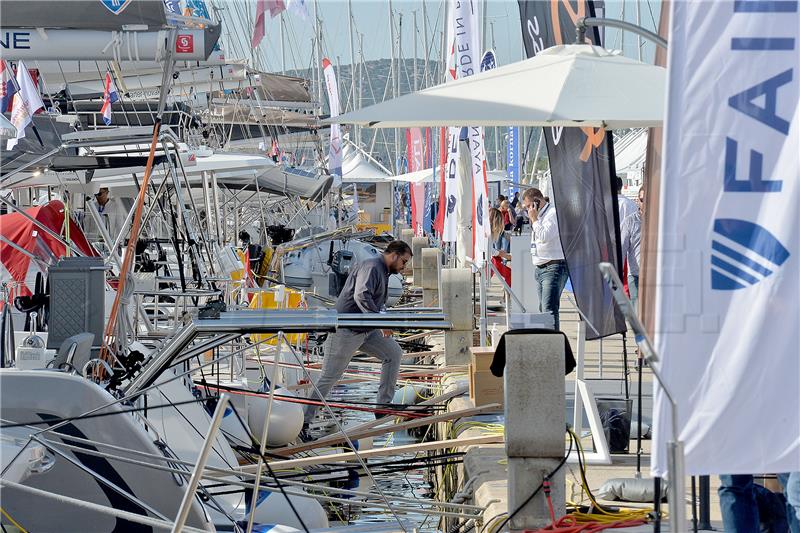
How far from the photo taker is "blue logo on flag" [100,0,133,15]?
7062 mm

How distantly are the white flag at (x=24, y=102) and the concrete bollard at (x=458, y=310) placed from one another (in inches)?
222

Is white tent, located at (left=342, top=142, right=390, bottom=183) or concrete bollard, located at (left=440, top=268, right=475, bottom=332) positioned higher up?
white tent, located at (left=342, top=142, right=390, bottom=183)

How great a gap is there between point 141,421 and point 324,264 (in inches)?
726

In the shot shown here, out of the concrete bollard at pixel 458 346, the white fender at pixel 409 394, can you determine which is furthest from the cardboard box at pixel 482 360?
the concrete bollard at pixel 458 346

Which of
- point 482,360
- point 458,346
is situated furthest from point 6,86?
point 458,346

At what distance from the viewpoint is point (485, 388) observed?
10.1 metres

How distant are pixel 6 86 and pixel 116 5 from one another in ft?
10.6

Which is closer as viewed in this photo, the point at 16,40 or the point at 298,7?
the point at 16,40

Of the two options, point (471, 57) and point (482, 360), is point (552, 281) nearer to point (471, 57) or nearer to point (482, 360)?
point (482, 360)

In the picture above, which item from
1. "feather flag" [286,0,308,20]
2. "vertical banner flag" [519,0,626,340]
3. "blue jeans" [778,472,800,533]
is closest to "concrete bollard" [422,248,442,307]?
"feather flag" [286,0,308,20]

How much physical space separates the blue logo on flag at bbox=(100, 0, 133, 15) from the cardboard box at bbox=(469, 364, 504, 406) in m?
4.46

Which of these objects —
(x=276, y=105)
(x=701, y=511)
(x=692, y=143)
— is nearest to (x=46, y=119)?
(x=701, y=511)

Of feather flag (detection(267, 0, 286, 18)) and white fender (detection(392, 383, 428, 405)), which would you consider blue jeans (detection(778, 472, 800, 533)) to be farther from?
feather flag (detection(267, 0, 286, 18))

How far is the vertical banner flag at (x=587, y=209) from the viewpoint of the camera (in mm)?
7297
